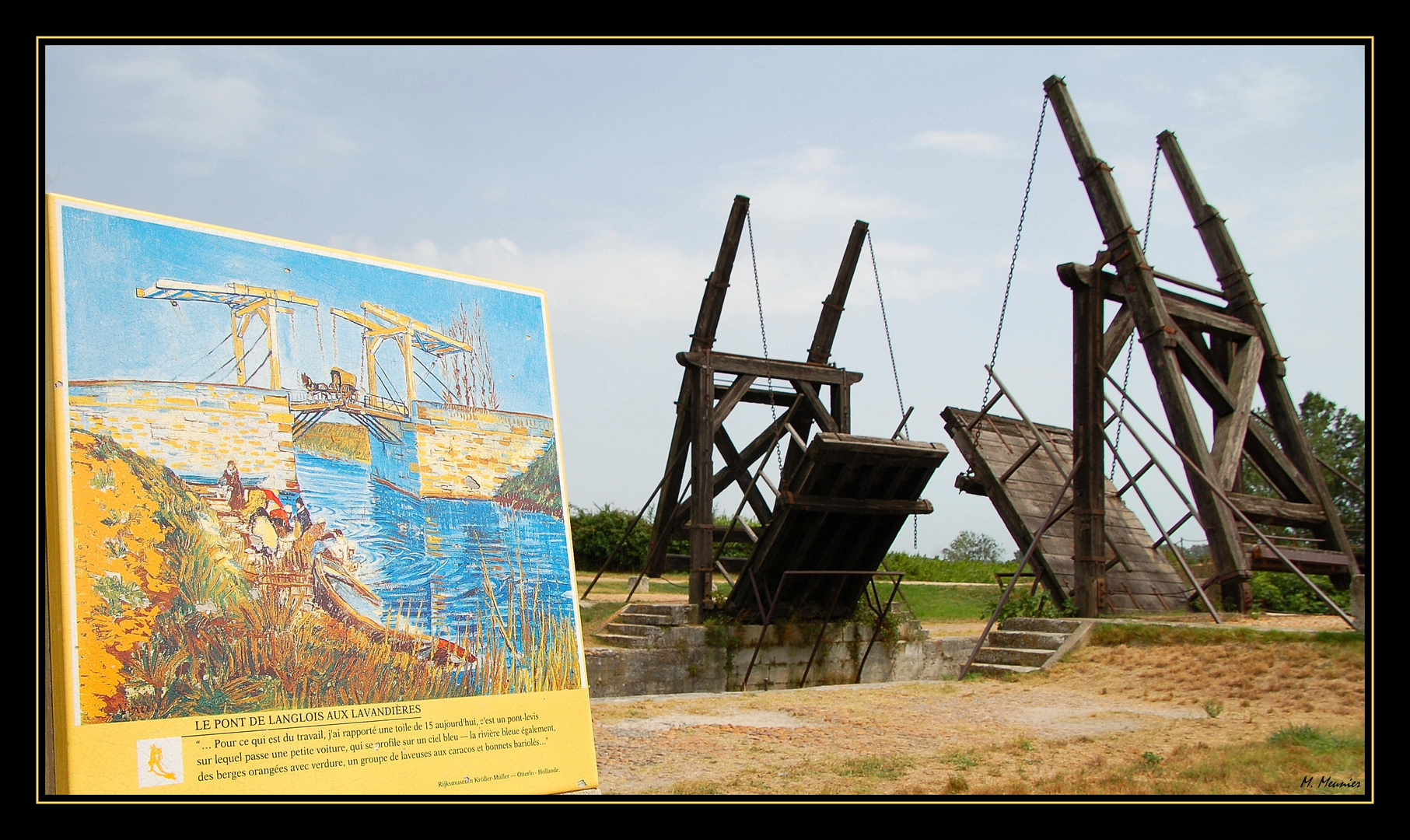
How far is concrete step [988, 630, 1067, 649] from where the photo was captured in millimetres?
10227

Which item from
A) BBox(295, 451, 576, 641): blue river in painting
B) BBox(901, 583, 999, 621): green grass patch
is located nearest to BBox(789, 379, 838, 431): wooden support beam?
BBox(901, 583, 999, 621): green grass patch

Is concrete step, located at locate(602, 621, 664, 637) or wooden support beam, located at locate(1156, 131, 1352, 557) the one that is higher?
wooden support beam, located at locate(1156, 131, 1352, 557)

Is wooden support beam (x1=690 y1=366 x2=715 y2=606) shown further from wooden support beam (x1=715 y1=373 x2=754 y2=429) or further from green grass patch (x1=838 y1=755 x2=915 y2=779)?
green grass patch (x1=838 y1=755 x2=915 y2=779)

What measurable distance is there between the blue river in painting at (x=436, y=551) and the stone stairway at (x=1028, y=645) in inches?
245

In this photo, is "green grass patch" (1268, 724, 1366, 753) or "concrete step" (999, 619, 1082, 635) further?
"concrete step" (999, 619, 1082, 635)

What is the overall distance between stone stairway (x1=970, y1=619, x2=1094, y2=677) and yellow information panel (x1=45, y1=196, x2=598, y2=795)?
618cm

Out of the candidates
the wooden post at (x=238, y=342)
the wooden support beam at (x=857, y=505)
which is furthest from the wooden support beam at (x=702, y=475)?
the wooden post at (x=238, y=342)

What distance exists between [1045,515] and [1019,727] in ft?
19.7

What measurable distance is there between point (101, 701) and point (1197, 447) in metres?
10.2

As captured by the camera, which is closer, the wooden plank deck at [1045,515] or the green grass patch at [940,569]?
the wooden plank deck at [1045,515]

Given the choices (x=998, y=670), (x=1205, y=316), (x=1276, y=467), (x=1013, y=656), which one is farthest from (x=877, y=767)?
(x=1276, y=467)

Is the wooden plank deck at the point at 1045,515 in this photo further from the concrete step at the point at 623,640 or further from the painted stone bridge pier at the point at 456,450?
the painted stone bridge pier at the point at 456,450

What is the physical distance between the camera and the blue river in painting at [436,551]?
468cm

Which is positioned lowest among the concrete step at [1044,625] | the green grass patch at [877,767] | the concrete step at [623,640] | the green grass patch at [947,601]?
the green grass patch at [947,601]
